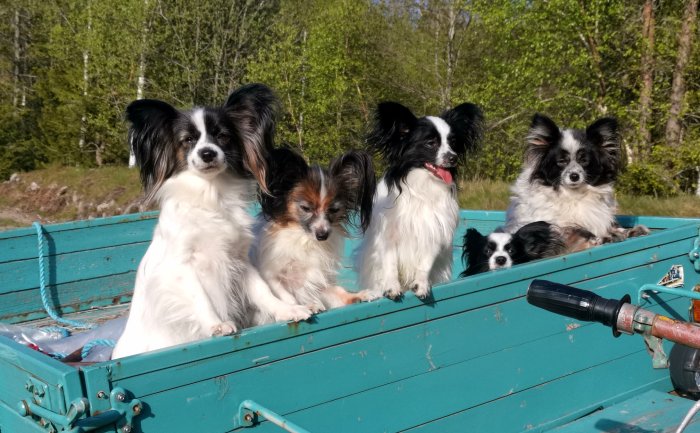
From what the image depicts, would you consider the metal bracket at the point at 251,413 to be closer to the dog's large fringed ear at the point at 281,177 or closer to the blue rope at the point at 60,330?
the dog's large fringed ear at the point at 281,177

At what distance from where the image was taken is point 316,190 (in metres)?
3.21

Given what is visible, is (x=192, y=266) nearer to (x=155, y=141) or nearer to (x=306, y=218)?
(x=155, y=141)

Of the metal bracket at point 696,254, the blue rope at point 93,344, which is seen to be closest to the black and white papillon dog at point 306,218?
the blue rope at point 93,344

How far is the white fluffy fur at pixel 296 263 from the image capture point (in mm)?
3178

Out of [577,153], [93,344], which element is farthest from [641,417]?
[93,344]

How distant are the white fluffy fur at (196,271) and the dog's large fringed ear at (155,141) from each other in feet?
0.20

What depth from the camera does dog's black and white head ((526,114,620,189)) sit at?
14.6 feet

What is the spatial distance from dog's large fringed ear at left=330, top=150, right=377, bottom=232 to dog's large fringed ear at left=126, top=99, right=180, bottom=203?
80cm

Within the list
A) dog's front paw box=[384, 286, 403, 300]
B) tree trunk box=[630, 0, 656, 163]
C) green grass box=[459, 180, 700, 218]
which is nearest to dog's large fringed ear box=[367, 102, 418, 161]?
dog's front paw box=[384, 286, 403, 300]

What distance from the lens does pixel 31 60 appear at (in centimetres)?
3198

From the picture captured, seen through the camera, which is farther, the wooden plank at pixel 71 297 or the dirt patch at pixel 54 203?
the dirt patch at pixel 54 203

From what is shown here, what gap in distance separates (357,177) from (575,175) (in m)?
1.80

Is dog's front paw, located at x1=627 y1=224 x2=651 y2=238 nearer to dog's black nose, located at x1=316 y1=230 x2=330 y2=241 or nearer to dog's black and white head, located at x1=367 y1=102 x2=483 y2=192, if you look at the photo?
dog's black and white head, located at x1=367 y1=102 x2=483 y2=192

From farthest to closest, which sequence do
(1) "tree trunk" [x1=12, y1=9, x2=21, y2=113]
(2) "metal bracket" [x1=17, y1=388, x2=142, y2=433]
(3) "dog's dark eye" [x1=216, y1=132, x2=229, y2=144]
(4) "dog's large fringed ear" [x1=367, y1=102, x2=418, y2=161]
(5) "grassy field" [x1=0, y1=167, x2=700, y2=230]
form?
1. (1) "tree trunk" [x1=12, y1=9, x2=21, y2=113]
2. (5) "grassy field" [x1=0, y1=167, x2=700, y2=230]
3. (4) "dog's large fringed ear" [x1=367, y1=102, x2=418, y2=161]
4. (3) "dog's dark eye" [x1=216, y1=132, x2=229, y2=144]
5. (2) "metal bracket" [x1=17, y1=388, x2=142, y2=433]
